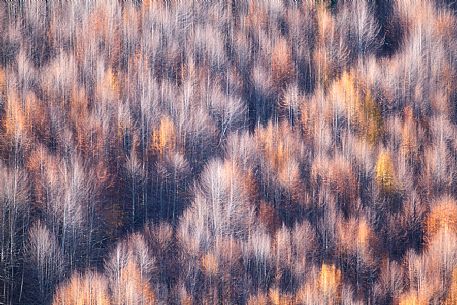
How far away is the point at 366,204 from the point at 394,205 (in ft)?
2.37

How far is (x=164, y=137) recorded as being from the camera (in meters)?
19.5

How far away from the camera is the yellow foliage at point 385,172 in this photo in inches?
741

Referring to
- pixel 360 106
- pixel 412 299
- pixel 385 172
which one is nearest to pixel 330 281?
pixel 412 299

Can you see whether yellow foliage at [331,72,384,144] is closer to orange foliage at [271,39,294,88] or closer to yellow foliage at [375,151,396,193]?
yellow foliage at [375,151,396,193]

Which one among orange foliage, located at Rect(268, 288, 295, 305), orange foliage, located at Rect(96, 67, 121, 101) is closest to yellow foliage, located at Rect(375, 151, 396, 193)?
orange foliage, located at Rect(268, 288, 295, 305)

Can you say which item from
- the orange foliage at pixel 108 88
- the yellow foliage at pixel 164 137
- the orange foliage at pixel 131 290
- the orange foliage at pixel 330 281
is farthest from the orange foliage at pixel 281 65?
the orange foliage at pixel 131 290

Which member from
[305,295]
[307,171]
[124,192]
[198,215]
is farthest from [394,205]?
[124,192]

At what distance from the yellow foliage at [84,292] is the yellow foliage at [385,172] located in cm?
809

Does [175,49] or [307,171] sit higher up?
[175,49]

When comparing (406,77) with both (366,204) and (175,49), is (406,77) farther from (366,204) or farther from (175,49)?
(175,49)

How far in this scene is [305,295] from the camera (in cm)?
1577

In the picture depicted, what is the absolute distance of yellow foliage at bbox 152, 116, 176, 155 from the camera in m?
19.3

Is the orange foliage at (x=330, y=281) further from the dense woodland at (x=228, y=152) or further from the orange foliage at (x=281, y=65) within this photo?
the orange foliage at (x=281, y=65)

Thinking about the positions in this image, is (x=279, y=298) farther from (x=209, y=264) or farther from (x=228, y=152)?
(x=228, y=152)
